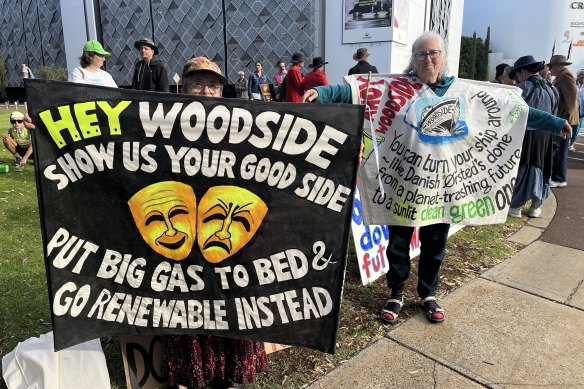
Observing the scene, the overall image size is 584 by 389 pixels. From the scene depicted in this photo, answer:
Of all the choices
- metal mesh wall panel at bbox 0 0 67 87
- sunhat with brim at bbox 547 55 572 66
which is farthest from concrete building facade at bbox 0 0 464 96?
sunhat with brim at bbox 547 55 572 66

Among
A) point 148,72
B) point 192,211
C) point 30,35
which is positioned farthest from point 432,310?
point 30,35

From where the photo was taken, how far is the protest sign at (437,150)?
102 inches

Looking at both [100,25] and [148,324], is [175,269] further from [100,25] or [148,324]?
[100,25]

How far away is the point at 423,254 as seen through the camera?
115 inches

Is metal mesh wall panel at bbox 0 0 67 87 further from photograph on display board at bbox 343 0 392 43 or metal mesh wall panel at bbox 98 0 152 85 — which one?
photograph on display board at bbox 343 0 392 43

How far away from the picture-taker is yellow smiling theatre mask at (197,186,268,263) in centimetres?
189

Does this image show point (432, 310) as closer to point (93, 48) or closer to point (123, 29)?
point (93, 48)

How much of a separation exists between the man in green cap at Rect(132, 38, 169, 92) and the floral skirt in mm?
4625

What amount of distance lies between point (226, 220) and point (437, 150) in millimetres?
1444

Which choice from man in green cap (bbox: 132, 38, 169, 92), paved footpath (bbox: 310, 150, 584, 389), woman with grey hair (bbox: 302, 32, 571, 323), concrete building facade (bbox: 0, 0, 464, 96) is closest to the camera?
paved footpath (bbox: 310, 150, 584, 389)

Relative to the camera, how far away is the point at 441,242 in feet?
9.29

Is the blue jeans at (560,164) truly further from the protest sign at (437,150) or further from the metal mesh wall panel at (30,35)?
the metal mesh wall panel at (30,35)

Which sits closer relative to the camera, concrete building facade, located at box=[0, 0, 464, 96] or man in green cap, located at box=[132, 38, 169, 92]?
man in green cap, located at box=[132, 38, 169, 92]

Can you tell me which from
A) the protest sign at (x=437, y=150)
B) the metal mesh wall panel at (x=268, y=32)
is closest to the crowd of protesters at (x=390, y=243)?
the protest sign at (x=437, y=150)
